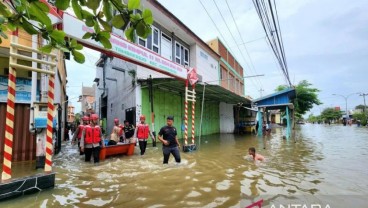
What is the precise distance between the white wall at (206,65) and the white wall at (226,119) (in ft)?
13.7

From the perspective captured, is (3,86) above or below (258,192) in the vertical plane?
above

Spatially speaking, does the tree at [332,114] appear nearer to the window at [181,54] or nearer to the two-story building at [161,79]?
the two-story building at [161,79]

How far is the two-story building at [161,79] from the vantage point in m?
14.0

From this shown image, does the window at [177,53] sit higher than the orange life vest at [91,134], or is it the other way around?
the window at [177,53]

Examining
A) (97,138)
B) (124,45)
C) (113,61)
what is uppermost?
(113,61)

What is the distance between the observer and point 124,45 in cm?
783

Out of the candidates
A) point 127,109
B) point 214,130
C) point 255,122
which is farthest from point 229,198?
point 255,122

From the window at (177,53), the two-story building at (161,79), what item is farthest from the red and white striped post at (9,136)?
the window at (177,53)

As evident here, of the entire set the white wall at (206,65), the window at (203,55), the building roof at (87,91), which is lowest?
the white wall at (206,65)

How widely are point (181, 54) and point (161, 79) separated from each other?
5927 mm

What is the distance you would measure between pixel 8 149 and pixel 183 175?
4141 mm

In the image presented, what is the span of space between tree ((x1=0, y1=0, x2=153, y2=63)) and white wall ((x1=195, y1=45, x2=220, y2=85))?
57.5ft

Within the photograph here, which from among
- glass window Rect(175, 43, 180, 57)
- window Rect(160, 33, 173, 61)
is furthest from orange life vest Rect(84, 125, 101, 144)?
glass window Rect(175, 43, 180, 57)

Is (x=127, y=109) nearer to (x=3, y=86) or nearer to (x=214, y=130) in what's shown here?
(x=3, y=86)
